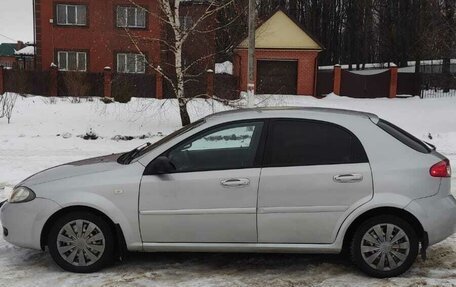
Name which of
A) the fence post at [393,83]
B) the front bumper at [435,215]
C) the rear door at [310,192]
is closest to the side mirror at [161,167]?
the rear door at [310,192]

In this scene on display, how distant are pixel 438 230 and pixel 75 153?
30.4 feet

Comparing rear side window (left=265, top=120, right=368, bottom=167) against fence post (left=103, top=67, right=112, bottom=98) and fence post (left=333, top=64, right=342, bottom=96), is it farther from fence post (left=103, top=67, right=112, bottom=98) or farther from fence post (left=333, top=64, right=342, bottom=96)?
fence post (left=333, top=64, right=342, bottom=96)

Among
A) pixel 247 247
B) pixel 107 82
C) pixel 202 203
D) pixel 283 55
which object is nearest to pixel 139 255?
pixel 202 203

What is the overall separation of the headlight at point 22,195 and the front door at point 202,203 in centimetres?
105

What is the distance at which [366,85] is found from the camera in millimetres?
32344

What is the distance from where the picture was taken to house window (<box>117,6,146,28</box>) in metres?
32.1

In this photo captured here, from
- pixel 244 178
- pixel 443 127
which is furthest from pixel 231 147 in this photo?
pixel 443 127

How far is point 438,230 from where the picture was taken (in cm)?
480

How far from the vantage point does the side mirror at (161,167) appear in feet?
15.9

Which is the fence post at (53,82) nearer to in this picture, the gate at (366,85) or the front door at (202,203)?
the gate at (366,85)

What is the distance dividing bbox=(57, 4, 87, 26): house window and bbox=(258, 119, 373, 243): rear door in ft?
97.8

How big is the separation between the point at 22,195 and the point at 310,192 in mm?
2662

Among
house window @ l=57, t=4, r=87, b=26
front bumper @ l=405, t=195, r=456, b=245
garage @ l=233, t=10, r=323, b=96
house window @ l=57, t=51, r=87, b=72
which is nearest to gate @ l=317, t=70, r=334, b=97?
garage @ l=233, t=10, r=323, b=96

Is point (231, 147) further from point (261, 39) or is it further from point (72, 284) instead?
point (261, 39)
